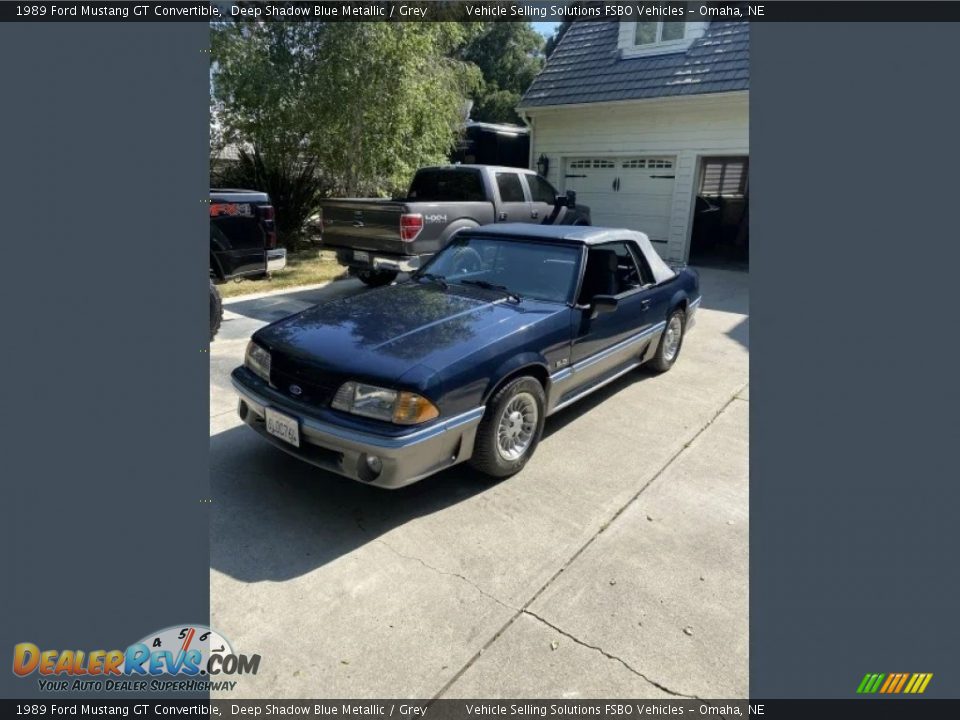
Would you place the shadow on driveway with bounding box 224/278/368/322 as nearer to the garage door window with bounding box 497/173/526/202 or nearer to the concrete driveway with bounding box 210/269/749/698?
the garage door window with bounding box 497/173/526/202

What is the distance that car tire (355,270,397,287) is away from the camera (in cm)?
832

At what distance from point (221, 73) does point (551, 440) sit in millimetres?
10254

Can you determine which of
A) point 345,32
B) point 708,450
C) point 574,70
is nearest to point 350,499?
point 708,450

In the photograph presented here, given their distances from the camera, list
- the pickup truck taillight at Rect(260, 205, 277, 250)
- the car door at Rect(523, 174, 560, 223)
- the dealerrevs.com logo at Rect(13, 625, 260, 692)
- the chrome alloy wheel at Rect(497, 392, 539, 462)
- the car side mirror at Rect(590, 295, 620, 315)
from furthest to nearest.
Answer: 1. the car door at Rect(523, 174, 560, 223)
2. the pickup truck taillight at Rect(260, 205, 277, 250)
3. the car side mirror at Rect(590, 295, 620, 315)
4. the chrome alloy wheel at Rect(497, 392, 539, 462)
5. the dealerrevs.com logo at Rect(13, 625, 260, 692)

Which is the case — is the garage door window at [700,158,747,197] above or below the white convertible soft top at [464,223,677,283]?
above

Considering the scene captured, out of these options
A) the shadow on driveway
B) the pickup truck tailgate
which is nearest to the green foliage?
the shadow on driveway

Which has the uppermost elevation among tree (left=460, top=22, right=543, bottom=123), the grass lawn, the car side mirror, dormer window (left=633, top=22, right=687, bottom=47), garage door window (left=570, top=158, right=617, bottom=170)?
tree (left=460, top=22, right=543, bottom=123)

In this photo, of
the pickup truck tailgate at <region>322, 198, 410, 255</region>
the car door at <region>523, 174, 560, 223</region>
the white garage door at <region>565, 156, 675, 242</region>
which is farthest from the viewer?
the white garage door at <region>565, 156, 675, 242</region>

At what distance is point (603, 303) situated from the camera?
4.00m

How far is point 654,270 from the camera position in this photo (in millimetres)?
5258

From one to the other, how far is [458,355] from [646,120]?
430 inches

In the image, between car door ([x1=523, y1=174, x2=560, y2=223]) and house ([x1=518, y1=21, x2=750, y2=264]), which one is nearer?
car door ([x1=523, y1=174, x2=560, y2=223])

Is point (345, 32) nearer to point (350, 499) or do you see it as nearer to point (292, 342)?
point (292, 342)

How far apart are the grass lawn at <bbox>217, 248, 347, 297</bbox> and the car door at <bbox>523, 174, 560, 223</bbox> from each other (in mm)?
3471
